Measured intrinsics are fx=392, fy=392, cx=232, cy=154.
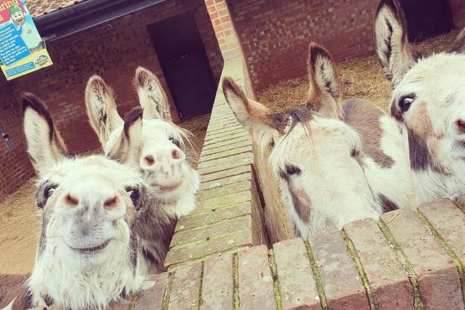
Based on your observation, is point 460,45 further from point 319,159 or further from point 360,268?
point 360,268

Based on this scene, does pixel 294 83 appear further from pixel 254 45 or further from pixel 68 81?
pixel 68 81

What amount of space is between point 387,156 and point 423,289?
262 centimetres

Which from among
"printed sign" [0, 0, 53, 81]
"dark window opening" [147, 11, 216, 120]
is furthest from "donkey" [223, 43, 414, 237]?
"dark window opening" [147, 11, 216, 120]

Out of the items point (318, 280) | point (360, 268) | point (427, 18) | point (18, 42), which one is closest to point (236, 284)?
point (318, 280)

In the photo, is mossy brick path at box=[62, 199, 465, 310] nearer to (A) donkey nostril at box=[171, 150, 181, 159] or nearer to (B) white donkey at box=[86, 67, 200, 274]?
(B) white donkey at box=[86, 67, 200, 274]

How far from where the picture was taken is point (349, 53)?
35.6 ft

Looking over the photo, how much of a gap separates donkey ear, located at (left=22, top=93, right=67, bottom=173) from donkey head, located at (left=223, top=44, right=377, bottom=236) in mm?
1046

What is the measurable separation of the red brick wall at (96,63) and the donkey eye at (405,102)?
9640mm

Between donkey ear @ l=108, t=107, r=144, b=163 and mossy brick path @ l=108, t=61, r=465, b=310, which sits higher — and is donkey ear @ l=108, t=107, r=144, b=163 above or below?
above

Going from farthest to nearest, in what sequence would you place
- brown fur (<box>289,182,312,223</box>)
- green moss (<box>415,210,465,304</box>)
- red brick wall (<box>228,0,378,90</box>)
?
red brick wall (<box>228,0,378,90</box>) < brown fur (<box>289,182,312,223</box>) < green moss (<box>415,210,465,304</box>)

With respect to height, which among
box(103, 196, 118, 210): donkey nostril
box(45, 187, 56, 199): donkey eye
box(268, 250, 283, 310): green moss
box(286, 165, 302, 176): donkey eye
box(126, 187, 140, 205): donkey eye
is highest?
box(45, 187, 56, 199): donkey eye

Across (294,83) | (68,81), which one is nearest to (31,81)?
(68,81)

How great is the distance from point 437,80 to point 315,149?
717 millimetres

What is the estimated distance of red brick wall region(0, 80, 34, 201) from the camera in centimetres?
1070
